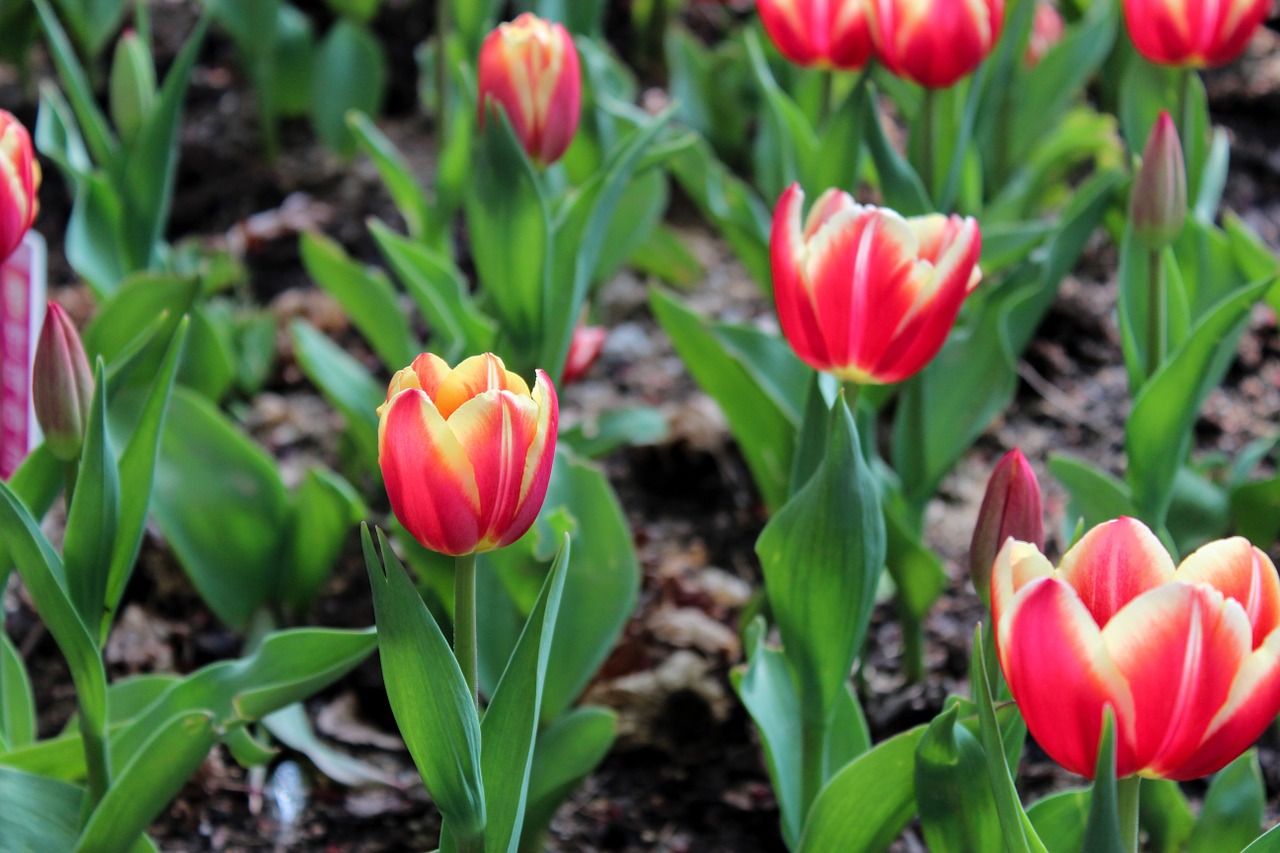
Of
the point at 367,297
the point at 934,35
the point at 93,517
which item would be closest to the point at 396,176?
the point at 367,297

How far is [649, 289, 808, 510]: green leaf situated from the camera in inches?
58.7

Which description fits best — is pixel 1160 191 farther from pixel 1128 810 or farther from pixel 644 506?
pixel 644 506

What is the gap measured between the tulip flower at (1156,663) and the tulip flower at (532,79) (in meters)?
0.75

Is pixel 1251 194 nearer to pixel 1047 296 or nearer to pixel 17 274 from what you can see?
pixel 1047 296

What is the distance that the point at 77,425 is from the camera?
981 millimetres

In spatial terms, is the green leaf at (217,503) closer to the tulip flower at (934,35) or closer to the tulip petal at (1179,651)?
the tulip flower at (934,35)

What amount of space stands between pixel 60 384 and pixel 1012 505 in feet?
2.21

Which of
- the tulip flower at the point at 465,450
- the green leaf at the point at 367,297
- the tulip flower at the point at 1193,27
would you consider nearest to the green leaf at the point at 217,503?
the green leaf at the point at 367,297

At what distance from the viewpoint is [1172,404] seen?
126 centimetres

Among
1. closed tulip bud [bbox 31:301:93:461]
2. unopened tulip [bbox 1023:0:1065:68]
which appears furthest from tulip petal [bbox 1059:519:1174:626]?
unopened tulip [bbox 1023:0:1065:68]

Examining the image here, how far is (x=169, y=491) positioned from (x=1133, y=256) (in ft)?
3.39

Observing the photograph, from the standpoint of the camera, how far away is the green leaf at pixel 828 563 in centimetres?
98

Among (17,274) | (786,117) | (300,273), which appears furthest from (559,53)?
(300,273)

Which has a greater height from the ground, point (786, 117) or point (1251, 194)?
point (786, 117)
